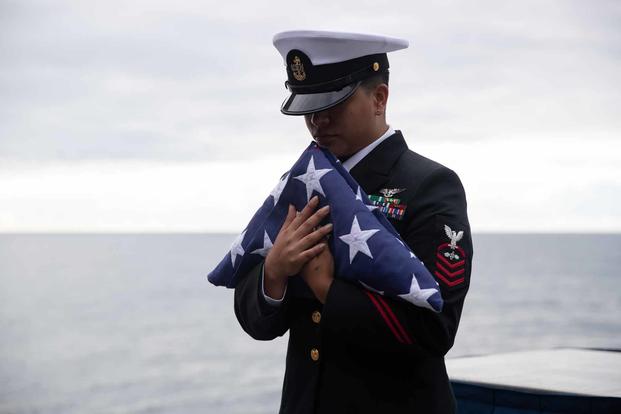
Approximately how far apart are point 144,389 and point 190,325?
1113 inches

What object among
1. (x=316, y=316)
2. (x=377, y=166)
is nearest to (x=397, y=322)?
(x=316, y=316)

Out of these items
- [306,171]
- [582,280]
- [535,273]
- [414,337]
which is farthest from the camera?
[535,273]

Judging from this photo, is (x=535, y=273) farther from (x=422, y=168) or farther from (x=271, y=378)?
(x=422, y=168)

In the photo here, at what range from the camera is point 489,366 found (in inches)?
202

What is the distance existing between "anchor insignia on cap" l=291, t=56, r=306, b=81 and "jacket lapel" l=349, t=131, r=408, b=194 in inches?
14.7

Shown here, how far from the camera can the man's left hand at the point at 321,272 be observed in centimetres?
279

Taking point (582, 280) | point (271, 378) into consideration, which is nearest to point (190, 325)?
point (271, 378)

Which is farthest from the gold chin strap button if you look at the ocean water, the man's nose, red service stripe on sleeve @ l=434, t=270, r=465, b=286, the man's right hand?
the ocean water

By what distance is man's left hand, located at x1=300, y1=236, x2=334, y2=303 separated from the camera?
2785 mm

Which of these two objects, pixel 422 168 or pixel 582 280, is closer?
pixel 422 168

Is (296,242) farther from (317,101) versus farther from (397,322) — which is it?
(317,101)

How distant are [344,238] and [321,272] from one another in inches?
6.1

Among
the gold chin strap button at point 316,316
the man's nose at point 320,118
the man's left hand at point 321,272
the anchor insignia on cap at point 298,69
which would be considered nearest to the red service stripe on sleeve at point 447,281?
the man's left hand at point 321,272

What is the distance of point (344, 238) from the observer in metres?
2.71
